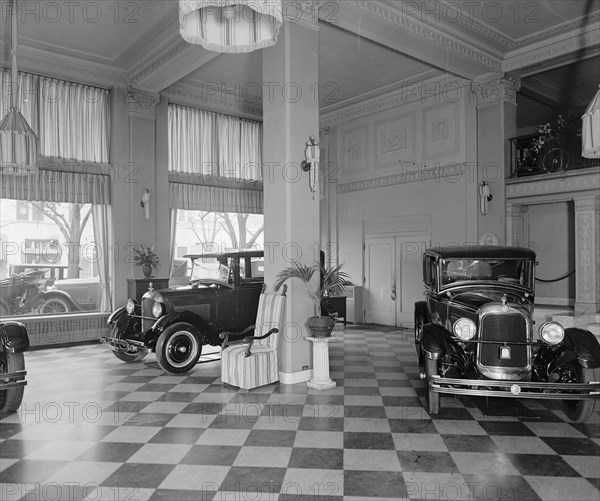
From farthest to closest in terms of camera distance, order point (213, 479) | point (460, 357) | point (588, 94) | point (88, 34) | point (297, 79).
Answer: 1. point (588, 94)
2. point (88, 34)
3. point (297, 79)
4. point (460, 357)
5. point (213, 479)

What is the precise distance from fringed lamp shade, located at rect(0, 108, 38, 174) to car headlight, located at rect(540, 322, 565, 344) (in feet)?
20.1

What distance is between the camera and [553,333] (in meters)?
4.46

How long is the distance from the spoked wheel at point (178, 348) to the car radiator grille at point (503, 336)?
3687mm

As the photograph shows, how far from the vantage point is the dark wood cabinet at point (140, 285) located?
28.8 ft

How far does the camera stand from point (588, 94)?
1072cm

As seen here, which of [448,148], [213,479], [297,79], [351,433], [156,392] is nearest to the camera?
[213,479]

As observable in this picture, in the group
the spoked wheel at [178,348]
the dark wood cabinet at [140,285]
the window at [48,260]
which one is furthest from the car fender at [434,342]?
the window at [48,260]

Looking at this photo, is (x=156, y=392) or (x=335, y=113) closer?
(x=156, y=392)

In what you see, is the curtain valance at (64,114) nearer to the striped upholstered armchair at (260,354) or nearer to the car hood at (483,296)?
the striped upholstered armchair at (260,354)

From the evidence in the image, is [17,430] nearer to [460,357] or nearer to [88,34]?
[460,357]

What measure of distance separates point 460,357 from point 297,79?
12.2ft

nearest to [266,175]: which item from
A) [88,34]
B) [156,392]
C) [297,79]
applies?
[297,79]

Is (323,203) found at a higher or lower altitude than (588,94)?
lower

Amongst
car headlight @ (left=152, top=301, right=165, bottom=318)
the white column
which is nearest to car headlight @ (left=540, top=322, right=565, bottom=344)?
the white column
